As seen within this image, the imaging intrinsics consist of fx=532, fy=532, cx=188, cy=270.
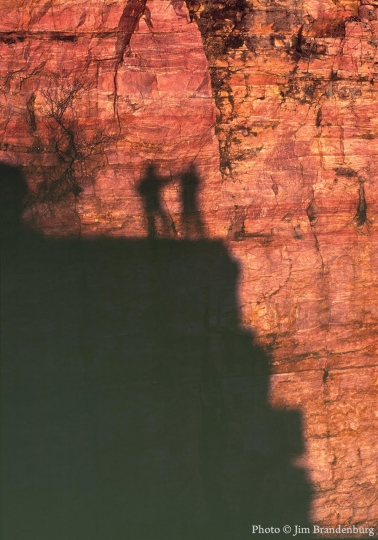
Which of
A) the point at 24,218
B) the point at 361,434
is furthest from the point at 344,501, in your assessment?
the point at 24,218

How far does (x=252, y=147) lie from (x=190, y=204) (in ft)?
3.52

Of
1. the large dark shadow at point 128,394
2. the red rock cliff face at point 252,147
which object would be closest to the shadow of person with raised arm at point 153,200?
the red rock cliff face at point 252,147

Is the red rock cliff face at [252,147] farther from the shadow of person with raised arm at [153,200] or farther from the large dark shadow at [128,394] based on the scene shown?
the large dark shadow at [128,394]

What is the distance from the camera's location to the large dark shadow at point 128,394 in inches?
259

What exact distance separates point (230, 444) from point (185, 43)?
5152 millimetres

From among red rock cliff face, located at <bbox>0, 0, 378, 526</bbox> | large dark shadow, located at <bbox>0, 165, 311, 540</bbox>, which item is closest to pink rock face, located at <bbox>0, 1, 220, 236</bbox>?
red rock cliff face, located at <bbox>0, 0, 378, 526</bbox>

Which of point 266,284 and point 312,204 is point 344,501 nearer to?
point 266,284

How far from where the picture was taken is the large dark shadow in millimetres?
6578

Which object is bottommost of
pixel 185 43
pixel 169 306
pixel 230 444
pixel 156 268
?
pixel 230 444

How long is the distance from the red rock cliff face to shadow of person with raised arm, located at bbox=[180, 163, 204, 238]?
80mm

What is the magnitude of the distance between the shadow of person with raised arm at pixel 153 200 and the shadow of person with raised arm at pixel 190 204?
198mm

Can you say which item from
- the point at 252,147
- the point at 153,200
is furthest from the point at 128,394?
the point at 252,147

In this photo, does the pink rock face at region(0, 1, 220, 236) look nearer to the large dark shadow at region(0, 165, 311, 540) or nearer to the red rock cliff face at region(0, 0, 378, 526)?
the red rock cliff face at region(0, 0, 378, 526)

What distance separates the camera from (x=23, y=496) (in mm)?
6664
